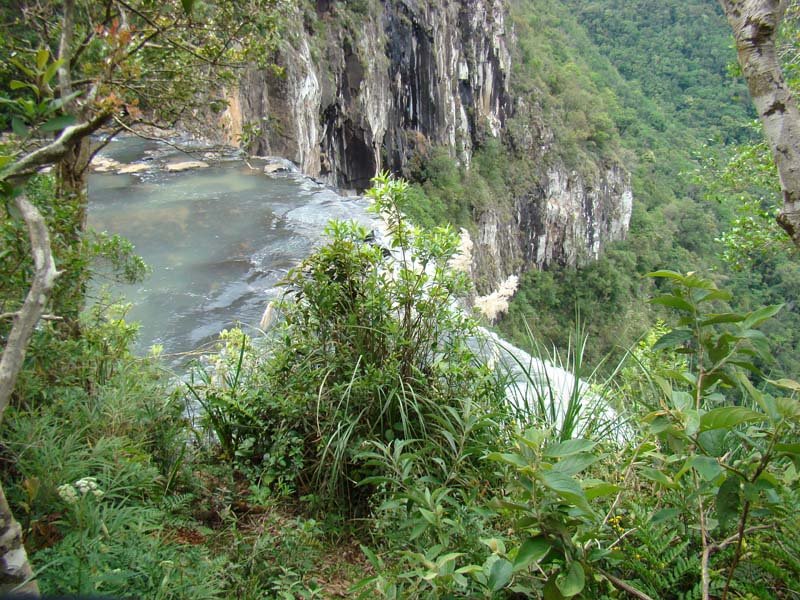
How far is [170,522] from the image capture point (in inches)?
79.7

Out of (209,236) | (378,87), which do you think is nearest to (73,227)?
(209,236)

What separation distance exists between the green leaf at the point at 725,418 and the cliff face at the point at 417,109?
304 cm

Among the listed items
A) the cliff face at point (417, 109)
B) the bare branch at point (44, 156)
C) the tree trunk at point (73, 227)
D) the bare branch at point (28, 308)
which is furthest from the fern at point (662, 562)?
the cliff face at point (417, 109)

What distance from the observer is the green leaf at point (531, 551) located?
1249 millimetres

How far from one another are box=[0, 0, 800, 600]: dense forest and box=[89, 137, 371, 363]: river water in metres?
1.00

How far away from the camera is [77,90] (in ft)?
8.32

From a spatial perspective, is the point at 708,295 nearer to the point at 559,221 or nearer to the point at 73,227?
the point at 73,227

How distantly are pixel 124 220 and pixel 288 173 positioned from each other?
2810 mm

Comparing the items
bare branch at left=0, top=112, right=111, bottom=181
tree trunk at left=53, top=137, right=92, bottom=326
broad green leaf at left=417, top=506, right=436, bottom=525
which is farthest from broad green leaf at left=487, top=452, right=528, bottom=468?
tree trunk at left=53, top=137, right=92, bottom=326

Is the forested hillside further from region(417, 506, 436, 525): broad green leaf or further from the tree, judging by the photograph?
region(417, 506, 436, 525): broad green leaf

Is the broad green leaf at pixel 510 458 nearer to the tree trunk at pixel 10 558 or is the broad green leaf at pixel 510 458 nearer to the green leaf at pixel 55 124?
the tree trunk at pixel 10 558

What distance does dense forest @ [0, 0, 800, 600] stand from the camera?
1.42m

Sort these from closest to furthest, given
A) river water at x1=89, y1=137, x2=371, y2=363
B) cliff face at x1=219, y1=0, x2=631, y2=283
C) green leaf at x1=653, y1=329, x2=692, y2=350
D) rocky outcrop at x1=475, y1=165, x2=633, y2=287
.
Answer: green leaf at x1=653, y1=329, x2=692, y2=350
river water at x1=89, y1=137, x2=371, y2=363
cliff face at x1=219, y1=0, x2=631, y2=283
rocky outcrop at x1=475, y1=165, x2=633, y2=287

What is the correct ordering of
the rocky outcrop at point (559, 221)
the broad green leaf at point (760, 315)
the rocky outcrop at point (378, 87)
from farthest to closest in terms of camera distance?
1. the rocky outcrop at point (559, 221)
2. the rocky outcrop at point (378, 87)
3. the broad green leaf at point (760, 315)
